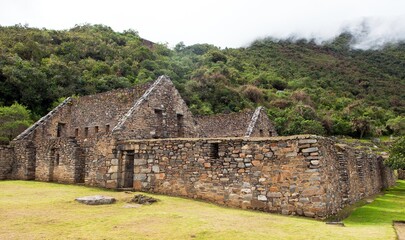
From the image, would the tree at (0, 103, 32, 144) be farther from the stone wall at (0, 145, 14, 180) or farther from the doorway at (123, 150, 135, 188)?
the doorway at (123, 150, 135, 188)

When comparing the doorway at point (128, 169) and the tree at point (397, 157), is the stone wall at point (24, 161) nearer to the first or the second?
the doorway at point (128, 169)

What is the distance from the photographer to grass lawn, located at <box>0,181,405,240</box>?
6.79 metres

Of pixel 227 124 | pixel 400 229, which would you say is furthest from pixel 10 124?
pixel 400 229

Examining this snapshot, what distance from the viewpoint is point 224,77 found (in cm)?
6688

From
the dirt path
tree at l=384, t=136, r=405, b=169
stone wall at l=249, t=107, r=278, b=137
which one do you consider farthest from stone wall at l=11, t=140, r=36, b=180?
tree at l=384, t=136, r=405, b=169

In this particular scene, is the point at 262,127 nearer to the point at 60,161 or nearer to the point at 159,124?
the point at 159,124

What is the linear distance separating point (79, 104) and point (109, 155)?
964cm

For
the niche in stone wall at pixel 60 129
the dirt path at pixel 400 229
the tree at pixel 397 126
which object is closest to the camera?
the dirt path at pixel 400 229

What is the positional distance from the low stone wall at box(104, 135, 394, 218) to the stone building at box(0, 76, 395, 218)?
30 mm

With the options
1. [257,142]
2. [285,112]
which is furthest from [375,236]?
[285,112]

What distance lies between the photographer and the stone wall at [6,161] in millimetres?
20672

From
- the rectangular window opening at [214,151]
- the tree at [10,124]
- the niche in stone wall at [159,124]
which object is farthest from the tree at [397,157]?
the tree at [10,124]

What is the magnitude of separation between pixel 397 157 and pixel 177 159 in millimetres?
17745

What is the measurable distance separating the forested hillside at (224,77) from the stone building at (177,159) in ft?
27.9
